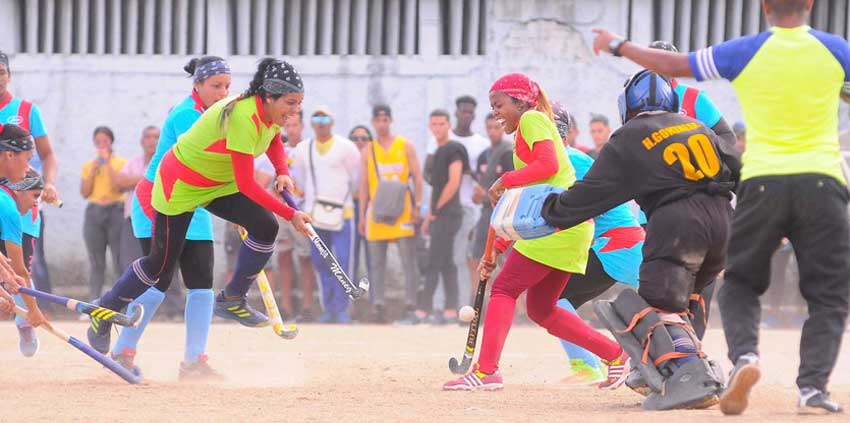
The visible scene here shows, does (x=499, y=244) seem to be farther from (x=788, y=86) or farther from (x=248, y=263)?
(x=788, y=86)

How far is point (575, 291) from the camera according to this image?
7871mm

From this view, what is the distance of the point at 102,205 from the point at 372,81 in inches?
133

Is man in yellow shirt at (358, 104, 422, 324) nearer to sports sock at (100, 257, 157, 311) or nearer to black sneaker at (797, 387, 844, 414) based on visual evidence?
sports sock at (100, 257, 157, 311)

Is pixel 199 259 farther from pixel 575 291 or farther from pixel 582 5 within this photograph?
pixel 582 5

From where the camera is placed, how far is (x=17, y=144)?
8.52 m

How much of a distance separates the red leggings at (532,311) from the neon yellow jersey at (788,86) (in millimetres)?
1883

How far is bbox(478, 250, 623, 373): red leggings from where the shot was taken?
745cm

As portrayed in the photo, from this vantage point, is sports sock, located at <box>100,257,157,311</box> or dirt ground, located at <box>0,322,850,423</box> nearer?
dirt ground, located at <box>0,322,850,423</box>

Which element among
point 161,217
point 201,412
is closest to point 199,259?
point 161,217

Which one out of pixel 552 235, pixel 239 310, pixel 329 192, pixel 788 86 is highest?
pixel 788 86

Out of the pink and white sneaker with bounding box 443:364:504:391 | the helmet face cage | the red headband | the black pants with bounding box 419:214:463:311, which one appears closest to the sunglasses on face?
the black pants with bounding box 419:214:463:311

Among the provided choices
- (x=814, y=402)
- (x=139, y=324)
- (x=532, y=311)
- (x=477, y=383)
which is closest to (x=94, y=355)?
(x=139, y=324)

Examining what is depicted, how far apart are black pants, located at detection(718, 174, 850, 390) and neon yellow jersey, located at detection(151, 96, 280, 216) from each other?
285cm

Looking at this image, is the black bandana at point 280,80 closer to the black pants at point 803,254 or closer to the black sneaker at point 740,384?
the black pants at point 803,254
